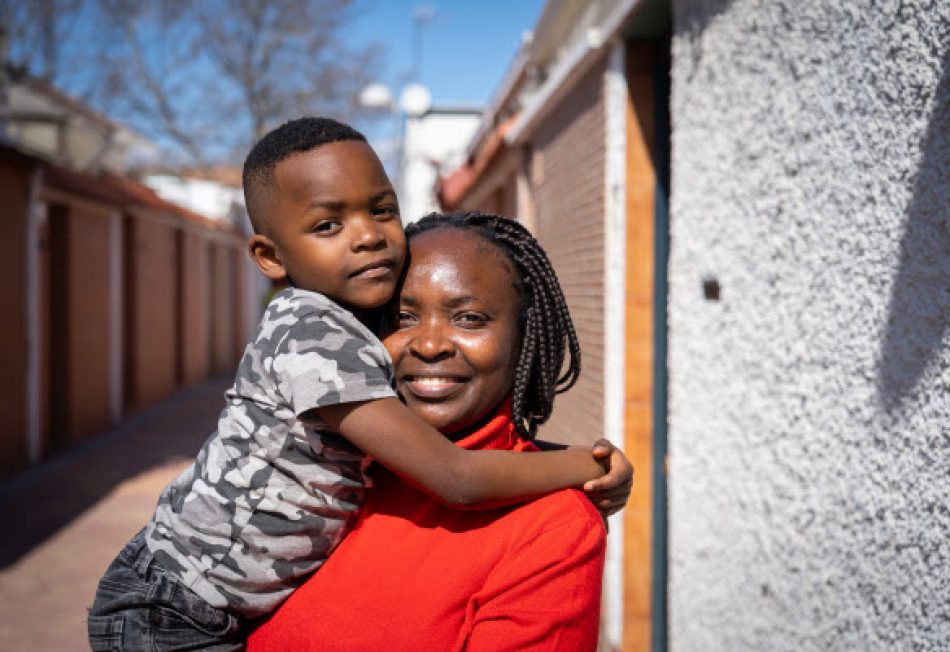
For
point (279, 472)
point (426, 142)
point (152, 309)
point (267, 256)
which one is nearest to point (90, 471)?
point (152, 309)

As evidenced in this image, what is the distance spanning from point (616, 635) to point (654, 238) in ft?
5.80

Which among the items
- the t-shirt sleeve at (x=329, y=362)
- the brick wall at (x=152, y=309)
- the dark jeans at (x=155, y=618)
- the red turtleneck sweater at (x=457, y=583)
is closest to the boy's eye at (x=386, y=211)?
the t-shirt sleeve at (x=329, y=362)

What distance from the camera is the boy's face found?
1793mm

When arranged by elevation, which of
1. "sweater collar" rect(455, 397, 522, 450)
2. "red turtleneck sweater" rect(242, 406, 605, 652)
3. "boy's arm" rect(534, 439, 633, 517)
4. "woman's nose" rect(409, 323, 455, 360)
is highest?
"woman's nose" rect(409, 323, 455, 360)

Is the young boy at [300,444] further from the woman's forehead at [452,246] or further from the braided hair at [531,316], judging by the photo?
the braided hair at [531,316]

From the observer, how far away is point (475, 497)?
164cm

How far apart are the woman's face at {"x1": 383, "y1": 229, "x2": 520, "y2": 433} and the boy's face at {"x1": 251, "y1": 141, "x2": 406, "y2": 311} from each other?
0.23 ft

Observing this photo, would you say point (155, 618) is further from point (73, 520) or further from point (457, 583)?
point (73, 520)

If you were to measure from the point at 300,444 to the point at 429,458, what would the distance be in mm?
274

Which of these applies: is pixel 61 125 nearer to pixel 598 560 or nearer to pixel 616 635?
pixel 616 635

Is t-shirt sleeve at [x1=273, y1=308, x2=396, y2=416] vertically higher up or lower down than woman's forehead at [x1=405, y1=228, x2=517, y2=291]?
lower down

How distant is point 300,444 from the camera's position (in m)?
1.76

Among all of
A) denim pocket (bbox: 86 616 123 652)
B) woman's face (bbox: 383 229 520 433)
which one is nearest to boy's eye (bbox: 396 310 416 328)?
woman's face (bbox: 383 229 520 433)

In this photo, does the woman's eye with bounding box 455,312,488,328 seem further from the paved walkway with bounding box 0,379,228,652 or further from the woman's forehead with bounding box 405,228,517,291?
the paved walkway with bounding box 0,379,228,652
